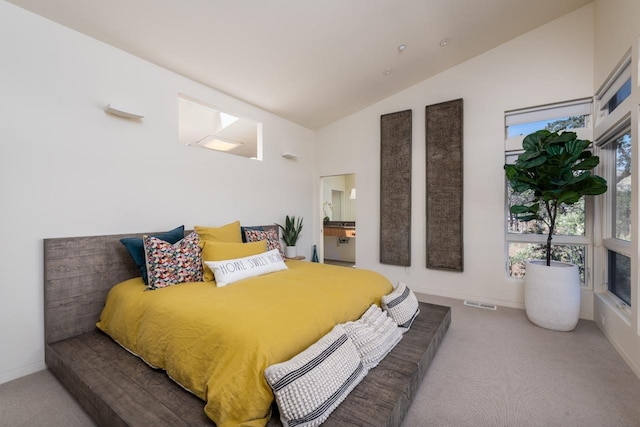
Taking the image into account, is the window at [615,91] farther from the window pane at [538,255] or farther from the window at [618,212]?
the window pane at [538,255]

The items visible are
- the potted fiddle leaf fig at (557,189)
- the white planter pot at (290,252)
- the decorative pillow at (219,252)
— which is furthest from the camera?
the white planter pot at (290,252)

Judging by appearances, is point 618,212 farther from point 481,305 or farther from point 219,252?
point 219,252

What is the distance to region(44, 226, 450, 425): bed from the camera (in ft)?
4.70

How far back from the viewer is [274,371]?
4.36 ft

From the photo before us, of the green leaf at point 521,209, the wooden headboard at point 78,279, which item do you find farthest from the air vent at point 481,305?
the wooden headboard at point 78,279

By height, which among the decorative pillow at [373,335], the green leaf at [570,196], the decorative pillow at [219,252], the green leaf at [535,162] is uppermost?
the green leaf at [535,162]

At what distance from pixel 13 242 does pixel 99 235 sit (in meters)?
0.53

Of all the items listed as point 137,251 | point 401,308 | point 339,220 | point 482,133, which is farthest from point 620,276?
point 339,220

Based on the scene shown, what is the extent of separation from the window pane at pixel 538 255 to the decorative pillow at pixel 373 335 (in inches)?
97.6

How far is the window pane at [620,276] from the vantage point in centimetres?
260

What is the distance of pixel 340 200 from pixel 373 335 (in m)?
5.68

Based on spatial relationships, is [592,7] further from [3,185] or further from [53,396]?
[53,396]

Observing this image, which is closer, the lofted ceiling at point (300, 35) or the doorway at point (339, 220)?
the lofted ceiling at point (300, 35)

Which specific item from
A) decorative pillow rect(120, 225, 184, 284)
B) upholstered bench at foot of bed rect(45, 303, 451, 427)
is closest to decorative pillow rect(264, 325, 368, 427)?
upholstered bench at foot of bed rect(45, 303, 451, 427)
